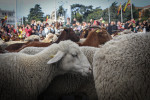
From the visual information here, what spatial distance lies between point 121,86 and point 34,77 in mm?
1285

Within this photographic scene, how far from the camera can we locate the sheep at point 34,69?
1.92 metres

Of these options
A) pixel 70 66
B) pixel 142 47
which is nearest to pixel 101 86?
pixel 142 47

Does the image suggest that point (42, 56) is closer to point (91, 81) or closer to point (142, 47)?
point (91, 81)

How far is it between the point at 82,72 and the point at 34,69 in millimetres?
701

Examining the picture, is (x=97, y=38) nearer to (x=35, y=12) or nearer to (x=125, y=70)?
(x=125, y=70)

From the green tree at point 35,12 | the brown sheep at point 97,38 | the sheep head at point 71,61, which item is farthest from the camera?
the green tree at point 35,12

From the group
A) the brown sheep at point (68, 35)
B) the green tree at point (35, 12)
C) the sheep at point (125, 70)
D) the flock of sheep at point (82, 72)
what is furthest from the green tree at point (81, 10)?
the sheep at point (125, 70)

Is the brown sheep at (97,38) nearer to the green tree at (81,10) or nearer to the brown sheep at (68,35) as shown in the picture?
the brown sheep at (68,35)

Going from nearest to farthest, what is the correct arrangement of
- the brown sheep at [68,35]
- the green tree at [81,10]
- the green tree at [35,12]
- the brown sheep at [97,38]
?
the brown sheep at [97,38] → the brown sheep at [68,35] → the green tree at [35,12] → the green tree at [81,10]

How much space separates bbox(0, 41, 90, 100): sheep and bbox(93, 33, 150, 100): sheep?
26.6 inches

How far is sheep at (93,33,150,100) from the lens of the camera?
44.9 inches

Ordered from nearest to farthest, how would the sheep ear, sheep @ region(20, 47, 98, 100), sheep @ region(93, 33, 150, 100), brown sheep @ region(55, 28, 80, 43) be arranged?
sheep @ region(93, 33, 150, 100) < the sheep ear < sheep @ region(20, 47, 98, 100) < brown sheep @ region(55, 28, 80, 43)

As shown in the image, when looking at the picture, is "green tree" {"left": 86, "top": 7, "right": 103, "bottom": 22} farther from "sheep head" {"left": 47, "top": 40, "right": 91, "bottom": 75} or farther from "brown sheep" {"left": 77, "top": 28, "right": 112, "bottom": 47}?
"sheep head" {"left": 47, "top": 40, "right": 91, "bottom": 75}

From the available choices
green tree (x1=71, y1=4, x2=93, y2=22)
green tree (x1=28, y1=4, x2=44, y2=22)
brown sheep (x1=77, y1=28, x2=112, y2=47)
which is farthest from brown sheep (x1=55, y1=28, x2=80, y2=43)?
green tree (x1=71, y1=4, x2=93, y2=22)
